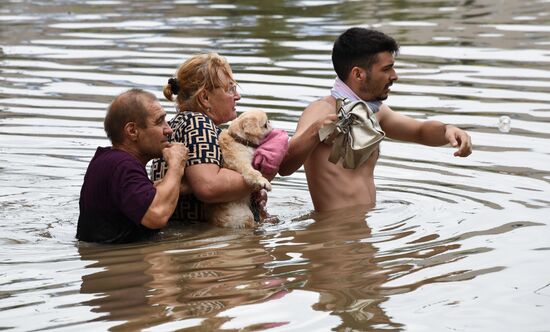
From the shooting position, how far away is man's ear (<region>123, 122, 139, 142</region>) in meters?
7.08

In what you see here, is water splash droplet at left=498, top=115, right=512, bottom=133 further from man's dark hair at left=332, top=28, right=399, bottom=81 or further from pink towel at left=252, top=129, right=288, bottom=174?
pink towel at left=252, top=129, right=288, bottom=174

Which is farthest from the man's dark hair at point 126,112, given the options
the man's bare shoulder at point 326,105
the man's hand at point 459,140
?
the man's hand at point 459,140

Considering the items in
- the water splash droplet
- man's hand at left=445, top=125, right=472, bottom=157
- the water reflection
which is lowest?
the water reflection

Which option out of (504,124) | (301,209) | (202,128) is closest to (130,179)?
(202,128)

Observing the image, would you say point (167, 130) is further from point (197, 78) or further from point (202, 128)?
point (197, 78)

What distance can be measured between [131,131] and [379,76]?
1.67m

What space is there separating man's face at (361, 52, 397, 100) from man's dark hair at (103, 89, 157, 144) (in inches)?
58.1

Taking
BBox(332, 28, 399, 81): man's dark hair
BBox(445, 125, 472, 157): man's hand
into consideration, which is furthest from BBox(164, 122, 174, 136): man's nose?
BBox(445, 125, 472, 157): man's hand

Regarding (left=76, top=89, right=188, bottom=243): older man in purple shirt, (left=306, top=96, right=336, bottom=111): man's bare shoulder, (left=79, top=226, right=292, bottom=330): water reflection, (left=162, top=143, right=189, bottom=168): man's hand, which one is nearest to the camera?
(left=79, top=226, right=292, bottom=330): water reflection

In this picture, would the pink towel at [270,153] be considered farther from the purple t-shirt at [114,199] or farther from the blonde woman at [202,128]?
the purple t-shirt at [114,199]

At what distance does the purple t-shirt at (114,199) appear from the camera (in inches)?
269

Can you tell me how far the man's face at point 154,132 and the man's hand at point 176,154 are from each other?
52 mm

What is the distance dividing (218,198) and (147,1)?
1443cm

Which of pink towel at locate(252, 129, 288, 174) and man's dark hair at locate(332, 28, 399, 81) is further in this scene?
man's dark hair at locate(332, 28, 399, 81)
